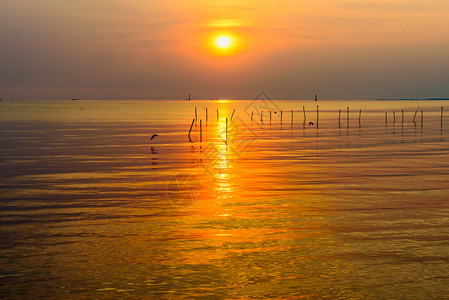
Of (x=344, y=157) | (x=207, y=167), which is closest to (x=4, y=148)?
(x=207, y=167)

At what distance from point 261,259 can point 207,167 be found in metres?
27.3

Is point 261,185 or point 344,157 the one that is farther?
point 344,157

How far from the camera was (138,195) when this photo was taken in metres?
30.5

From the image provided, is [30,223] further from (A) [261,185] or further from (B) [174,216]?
(A) [261,185]

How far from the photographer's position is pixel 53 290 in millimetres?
15102

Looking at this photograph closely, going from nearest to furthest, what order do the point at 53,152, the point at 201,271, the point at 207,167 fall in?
the point at 201,271 < the point at 207,167 < the point at 53,152

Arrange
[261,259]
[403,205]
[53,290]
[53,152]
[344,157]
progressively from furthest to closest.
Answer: [53,152], [344,157], [403,205], [261,259], [53,290]

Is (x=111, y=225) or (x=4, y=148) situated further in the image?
(x=4, y=148)

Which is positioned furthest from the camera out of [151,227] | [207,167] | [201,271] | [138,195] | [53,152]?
[53,152]

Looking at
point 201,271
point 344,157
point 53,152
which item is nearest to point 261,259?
point 201,271

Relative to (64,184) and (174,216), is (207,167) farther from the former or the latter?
(174,216)

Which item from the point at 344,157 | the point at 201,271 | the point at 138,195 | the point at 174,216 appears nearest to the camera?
the point at 201,271

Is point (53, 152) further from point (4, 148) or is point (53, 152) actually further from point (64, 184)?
point (64, 184)

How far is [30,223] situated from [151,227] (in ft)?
16.5
